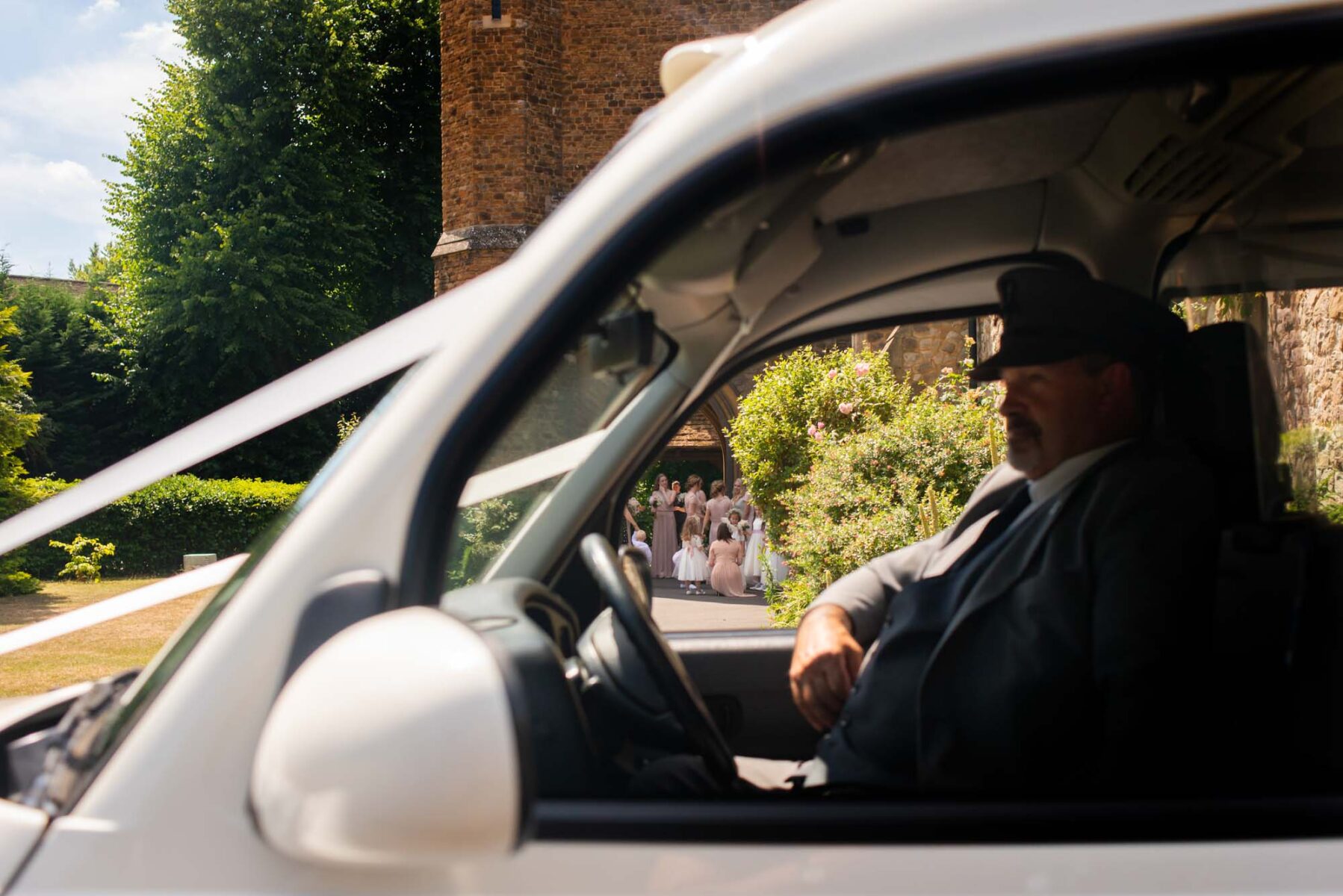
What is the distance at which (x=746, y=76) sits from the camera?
1.06 m

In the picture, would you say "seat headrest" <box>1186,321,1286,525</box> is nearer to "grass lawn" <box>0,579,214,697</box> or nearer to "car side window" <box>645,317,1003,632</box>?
"car side window" <box>645,317,1003,632</box>

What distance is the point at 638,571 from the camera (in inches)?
83.7

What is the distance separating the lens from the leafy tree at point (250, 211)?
27.1 m

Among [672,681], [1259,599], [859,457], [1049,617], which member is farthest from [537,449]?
[859,457]

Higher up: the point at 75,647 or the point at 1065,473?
the point at 1065,473

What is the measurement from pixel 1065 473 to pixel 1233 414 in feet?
0.96

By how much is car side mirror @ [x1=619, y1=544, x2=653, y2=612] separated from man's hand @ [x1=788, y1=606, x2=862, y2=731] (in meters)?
0.31

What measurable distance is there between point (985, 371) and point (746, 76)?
1211 millimetres

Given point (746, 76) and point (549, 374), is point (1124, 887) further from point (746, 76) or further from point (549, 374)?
point (746, 76)

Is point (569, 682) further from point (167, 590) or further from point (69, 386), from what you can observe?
point (69, 386)

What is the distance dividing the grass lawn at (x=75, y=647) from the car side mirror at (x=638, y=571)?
517cm

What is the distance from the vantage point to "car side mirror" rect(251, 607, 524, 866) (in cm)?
88

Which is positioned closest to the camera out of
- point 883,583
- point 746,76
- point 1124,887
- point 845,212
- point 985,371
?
point 1124,887

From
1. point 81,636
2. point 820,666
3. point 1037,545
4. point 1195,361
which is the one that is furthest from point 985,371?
point 81,636
